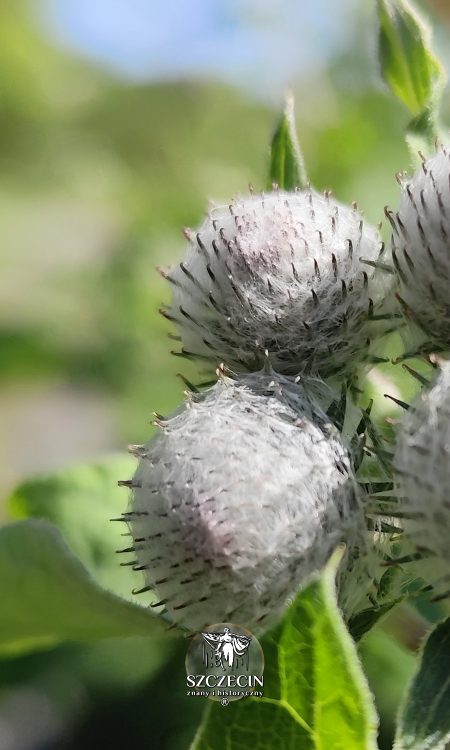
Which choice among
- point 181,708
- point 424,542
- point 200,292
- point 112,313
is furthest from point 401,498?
point 112,313

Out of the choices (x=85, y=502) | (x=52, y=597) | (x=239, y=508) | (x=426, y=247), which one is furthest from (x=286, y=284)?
(x=85, y=502)

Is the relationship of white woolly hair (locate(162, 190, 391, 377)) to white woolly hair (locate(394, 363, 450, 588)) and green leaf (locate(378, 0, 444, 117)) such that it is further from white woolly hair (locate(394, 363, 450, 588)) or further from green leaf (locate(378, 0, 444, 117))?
green leaf (locate(378, 0, 444, 117))

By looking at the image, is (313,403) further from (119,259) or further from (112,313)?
(119,259)

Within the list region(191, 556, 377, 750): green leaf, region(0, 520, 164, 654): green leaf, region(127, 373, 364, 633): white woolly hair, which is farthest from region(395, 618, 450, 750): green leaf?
region(0, 520, 164, 654): green leaf

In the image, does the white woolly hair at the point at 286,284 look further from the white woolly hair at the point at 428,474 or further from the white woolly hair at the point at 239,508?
the white woolly hair at the point at 428,474

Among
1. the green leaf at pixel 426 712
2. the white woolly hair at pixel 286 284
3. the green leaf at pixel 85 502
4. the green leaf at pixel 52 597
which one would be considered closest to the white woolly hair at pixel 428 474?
the green leaf at pixel 426 712

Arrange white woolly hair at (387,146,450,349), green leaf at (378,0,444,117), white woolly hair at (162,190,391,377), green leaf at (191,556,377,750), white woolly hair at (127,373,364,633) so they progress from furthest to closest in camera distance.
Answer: green leaf at (378,0,444,117)
white woolly hair at (162,190,391,377)
white woolly hair at (387,146,450,349)
white woolly hair at (127,373,364,633)
green leaf at (191,556,377,750)

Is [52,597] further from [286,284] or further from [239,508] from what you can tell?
[286,284]
